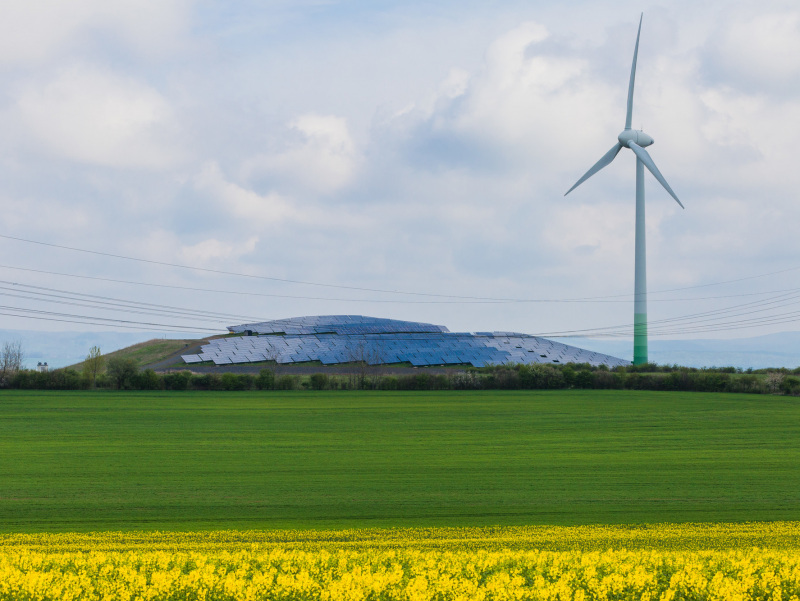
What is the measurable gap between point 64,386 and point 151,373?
924 centimetres

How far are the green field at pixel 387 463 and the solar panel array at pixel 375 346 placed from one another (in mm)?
38125

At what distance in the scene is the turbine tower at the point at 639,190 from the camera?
8581cm

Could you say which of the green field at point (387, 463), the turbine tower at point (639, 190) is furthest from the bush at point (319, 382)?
the turbine tower at point (639, 190)

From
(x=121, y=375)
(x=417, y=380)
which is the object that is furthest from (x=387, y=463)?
(x=121, y=375)

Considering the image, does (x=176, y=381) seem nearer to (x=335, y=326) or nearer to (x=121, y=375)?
(x=121, y=375)

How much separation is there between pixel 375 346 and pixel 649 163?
50.6 m

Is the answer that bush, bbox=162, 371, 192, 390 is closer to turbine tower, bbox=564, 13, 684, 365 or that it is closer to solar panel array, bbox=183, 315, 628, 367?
solar panel array, bbox=183, 315, 628, 367

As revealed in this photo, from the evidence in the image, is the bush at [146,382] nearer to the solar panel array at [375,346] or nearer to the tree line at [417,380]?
the tree line at [417,380]

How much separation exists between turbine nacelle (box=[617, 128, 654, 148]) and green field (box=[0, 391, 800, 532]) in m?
36.2

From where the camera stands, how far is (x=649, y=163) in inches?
3349

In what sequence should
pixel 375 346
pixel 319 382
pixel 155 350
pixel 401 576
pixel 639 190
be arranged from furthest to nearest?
pixel 155 350 < pixel 375 346 < pixel 639 190 < pixel 319 382 < pixel 401 576

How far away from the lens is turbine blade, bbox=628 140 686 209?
84688 mm

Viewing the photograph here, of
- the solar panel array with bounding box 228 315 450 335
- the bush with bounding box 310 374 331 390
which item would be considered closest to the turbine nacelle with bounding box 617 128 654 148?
the bush with bounding box 310 374 331 390

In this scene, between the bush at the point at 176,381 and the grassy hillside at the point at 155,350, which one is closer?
the bush at the point at 176,381
